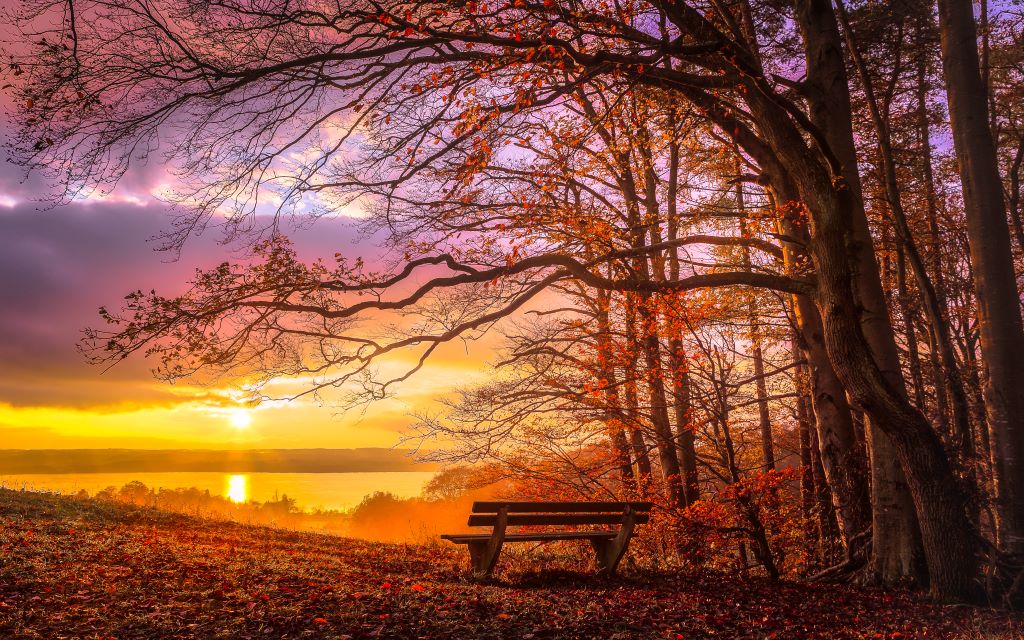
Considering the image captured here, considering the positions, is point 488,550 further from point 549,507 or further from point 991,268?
point 991,268

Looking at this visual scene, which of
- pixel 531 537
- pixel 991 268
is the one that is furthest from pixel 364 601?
pixel 991 268

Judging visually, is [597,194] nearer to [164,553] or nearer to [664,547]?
[664,547]

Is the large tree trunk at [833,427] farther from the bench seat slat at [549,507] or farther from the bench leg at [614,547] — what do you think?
the bench seat slat at [549,507]

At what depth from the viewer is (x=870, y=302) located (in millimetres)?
8031

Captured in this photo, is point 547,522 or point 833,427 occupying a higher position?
point 833,427

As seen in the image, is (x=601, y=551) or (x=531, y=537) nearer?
(x=531, y=537)

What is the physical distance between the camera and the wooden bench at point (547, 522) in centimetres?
786

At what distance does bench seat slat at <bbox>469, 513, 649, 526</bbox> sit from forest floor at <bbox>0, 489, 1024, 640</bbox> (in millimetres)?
707

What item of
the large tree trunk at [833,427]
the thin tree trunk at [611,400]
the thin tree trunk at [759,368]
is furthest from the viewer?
the thin tree trunk at [759,368]

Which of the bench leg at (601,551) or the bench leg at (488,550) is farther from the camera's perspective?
the bench leg at (601,551)

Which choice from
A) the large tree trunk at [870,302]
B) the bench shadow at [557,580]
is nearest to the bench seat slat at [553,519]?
the bench shadow at [557,580]

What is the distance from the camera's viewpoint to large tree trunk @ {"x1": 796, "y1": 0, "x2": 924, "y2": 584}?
768 cm

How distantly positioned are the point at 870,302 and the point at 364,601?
278 inches

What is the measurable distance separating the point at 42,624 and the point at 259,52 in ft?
22.1
